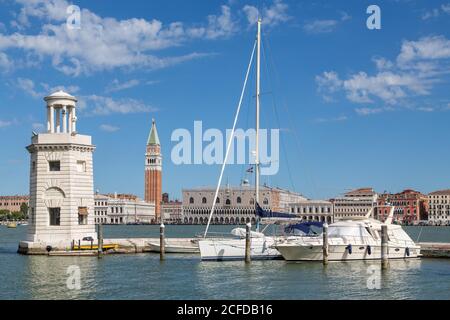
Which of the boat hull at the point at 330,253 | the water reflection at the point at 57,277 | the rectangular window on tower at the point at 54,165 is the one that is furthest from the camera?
the rectangular window on tower at the point at 54,165

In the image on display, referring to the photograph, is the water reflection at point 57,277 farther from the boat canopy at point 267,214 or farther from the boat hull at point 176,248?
the boat canopy at point 267,214

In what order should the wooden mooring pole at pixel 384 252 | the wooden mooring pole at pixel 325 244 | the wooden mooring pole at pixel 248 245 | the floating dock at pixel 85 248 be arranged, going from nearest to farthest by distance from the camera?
1. the wooden mooring pole at pixel 384 252
2. the wooden mooring pole at pixel 325 244
3. the wooden mooring pole at pixel 248 245
4. the floating dock at pixel 85 248

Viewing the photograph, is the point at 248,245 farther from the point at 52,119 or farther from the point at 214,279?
the point at 52,119

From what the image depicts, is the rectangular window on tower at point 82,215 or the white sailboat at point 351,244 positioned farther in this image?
the rectangular window on tower at point 82,215

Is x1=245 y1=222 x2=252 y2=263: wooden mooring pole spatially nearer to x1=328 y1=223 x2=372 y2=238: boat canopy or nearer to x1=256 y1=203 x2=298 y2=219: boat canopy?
x1=256 y1=203 x2=298 y2=219: boat canopy

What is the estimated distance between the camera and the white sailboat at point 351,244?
1513 inches

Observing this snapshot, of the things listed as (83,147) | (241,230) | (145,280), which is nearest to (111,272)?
(145,280)

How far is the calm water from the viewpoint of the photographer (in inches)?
1071

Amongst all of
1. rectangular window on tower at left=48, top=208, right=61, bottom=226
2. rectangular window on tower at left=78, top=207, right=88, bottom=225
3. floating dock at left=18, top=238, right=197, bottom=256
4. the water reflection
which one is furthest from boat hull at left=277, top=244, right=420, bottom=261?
rectangular window on tower at left=48, top=208, right=61, bottom=226

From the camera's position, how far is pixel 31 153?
45688 millimetres

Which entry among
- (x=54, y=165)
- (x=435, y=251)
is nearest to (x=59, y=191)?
(x=54, y=165)

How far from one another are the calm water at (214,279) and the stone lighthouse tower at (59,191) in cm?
302

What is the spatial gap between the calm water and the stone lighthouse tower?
9.89 ft

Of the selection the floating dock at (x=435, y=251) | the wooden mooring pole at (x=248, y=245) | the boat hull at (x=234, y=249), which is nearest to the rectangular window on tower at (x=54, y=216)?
the boat hull at (x=234, y=249)
